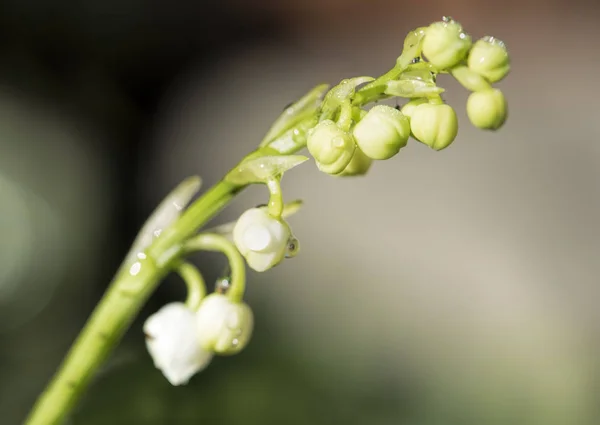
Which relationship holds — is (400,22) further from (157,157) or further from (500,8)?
(157,157)

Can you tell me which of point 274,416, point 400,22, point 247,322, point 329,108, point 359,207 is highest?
point 400,22

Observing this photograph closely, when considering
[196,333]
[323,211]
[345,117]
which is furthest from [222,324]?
[323,211]

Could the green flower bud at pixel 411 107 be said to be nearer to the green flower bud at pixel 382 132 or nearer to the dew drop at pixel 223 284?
the green flower bud at pixel 382 132

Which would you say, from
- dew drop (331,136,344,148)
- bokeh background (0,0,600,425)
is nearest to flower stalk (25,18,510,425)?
dew drop (331,136,344,148)

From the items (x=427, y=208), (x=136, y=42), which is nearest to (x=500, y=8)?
(x=427, y=208)

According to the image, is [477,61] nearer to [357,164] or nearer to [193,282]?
[357,164]

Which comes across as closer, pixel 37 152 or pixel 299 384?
pixel 299 384

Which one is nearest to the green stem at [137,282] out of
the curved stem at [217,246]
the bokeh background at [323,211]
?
the curved stem at [217,246]
